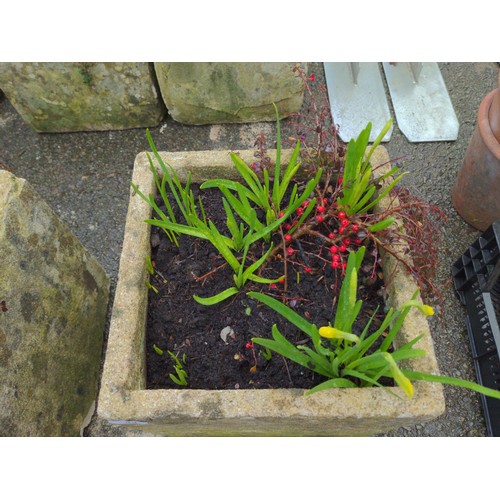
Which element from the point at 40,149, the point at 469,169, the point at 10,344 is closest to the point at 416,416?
the point at 10,344

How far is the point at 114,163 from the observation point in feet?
6.80

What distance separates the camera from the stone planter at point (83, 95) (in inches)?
71.9

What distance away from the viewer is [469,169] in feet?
5.72

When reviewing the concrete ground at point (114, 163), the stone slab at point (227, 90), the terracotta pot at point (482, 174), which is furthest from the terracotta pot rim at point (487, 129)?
the stone slab at point (227, 90)

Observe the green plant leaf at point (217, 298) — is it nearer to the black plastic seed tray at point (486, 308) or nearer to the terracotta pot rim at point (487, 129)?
the black plastic seed tray at point (486, 308)

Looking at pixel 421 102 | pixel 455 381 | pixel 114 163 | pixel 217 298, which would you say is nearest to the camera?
pixel 455 381

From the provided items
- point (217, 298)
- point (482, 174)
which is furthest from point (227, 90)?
point (217, 298)

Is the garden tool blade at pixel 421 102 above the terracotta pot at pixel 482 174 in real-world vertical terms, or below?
above

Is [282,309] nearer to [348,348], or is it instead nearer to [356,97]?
[348,348]

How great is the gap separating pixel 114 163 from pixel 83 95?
304 millimetres

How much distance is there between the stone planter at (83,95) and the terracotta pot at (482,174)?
1266 mm

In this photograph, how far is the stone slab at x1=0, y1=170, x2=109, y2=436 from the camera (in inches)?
45.8

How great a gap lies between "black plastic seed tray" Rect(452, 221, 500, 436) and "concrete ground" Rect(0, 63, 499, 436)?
132 mm

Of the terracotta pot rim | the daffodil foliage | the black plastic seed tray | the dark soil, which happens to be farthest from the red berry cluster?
the terracotta pot rim
